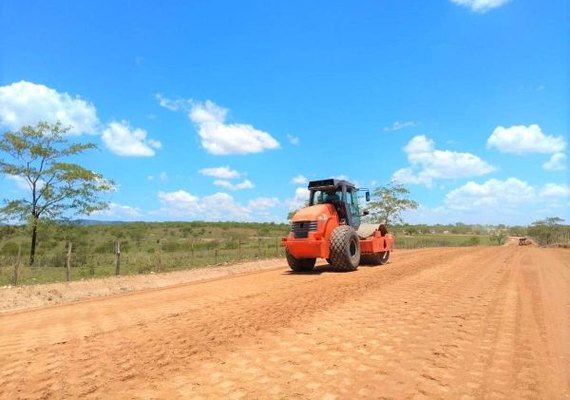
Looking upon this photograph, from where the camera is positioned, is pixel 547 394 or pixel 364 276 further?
pixel 364 276

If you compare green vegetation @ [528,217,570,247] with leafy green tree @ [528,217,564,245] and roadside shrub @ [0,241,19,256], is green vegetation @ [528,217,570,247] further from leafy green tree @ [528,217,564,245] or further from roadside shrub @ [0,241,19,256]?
roadside shrub @ [0,241,19,256]

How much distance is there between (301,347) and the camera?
21.2 feet

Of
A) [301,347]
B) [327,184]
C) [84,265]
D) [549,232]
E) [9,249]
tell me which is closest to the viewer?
[301,347]

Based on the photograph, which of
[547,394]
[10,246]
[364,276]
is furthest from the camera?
[10,246]

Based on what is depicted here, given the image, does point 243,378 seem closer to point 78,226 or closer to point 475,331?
point 475,331

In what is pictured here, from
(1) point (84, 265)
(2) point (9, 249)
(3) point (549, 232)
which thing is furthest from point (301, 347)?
(3) point (549, 232)

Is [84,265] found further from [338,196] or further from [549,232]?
[549,232]

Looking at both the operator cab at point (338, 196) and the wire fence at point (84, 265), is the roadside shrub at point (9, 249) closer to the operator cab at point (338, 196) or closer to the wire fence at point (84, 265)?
the wire fence at point (84, 265)

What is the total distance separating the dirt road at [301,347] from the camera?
5066 millimetres

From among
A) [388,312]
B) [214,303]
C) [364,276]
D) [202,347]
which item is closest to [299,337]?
[202,347]

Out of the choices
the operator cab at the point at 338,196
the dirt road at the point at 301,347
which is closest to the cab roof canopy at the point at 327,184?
the operator cab at the point at 338,196

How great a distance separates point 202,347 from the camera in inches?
259

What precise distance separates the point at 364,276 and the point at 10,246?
79.8 feet

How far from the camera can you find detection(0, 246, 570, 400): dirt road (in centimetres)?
507
